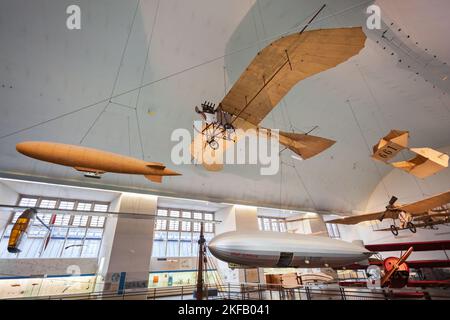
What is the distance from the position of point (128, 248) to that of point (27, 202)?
20.2 feet

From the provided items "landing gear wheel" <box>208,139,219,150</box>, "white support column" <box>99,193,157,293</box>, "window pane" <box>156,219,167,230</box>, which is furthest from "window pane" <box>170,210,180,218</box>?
"landing gear wheel" <box>208,139,219,150</box>

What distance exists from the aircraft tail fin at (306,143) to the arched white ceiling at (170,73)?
A: 3068mm

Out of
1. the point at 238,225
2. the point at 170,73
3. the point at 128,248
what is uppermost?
the point at 170,73

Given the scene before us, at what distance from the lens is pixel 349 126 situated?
9.41 metres

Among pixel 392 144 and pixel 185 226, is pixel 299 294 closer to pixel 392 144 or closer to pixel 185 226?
pixel 392 144

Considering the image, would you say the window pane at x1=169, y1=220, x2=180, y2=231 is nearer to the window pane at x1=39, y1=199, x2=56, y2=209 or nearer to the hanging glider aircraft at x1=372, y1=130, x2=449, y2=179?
the window pane at x1=39, y1=199, x2=56, y2=209

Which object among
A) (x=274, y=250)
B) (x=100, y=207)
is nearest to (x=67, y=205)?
(x=100, y=207)

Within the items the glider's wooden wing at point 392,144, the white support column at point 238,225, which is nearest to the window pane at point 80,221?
the white support column at point 238,225

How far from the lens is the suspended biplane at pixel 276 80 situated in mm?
3014

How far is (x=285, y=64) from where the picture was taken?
346 cm

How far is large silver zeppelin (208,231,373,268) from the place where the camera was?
2719 mm

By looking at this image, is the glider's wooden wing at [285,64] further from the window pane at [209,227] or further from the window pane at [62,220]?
the window pane at [62,220]

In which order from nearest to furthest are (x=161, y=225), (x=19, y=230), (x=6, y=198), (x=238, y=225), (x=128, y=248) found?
1. (x=19, y=230)
2. (x=6, y=198)
3. (x=128, y=248)
4. (x=238, y=225)
5. (x=161, y=225)

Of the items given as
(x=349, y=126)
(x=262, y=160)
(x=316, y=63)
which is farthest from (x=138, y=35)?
(x=349, y=126)
